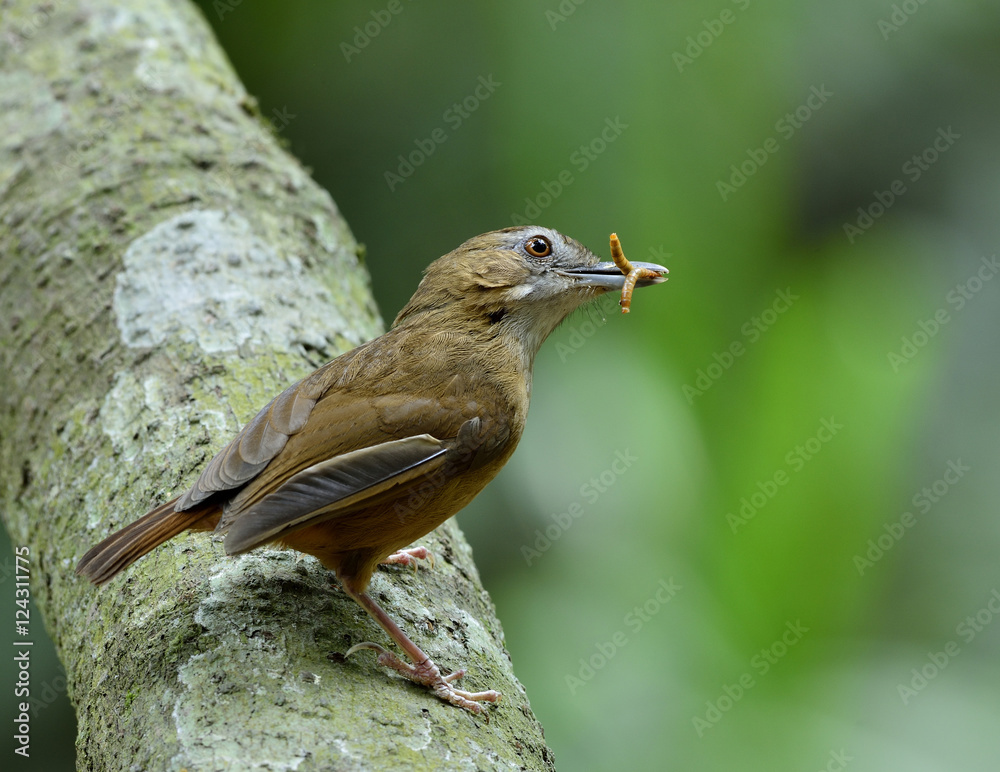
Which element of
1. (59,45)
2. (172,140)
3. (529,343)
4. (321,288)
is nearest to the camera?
(529,343)

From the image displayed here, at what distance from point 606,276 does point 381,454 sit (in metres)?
1.04

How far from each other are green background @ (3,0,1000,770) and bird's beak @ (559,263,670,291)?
1.21m

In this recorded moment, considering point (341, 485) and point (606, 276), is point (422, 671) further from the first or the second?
point (606, 276)

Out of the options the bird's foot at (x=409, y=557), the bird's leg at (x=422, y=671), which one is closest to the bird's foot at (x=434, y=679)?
the bird's leg at (x=422, y=671)

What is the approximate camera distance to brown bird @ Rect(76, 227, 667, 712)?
2.19 metres

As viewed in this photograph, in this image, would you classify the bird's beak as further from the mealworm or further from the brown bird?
the brown bird

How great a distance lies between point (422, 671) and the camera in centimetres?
211

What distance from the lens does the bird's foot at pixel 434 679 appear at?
81.2 inches

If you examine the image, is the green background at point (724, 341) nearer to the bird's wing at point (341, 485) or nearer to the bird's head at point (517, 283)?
the bird's head at point (517, 283)

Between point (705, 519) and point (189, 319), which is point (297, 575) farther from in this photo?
point (705, 519)

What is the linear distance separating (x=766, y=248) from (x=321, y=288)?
2334 millimetres

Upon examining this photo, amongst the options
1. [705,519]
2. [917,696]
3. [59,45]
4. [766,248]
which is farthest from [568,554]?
[59,45]

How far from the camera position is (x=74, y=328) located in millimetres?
3145

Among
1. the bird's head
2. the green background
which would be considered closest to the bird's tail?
the bird's head
